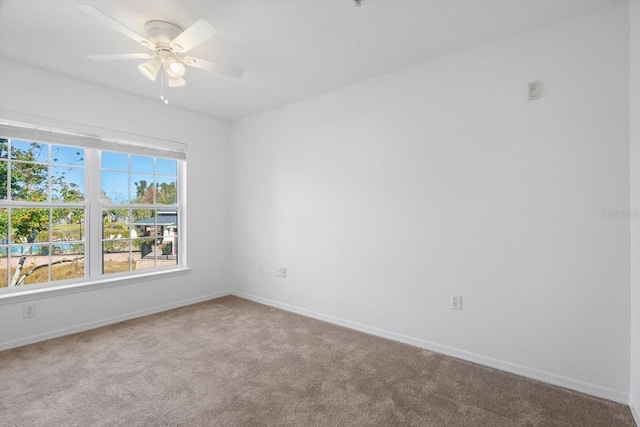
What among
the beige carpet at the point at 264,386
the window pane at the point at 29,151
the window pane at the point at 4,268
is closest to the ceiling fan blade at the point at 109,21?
the window pane at the point at 29,151

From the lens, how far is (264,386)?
7.09ft

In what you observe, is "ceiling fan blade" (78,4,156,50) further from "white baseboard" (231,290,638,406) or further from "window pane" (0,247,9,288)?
"white baseboard" (231,290,638,406)

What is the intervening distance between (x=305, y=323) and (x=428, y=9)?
302cm

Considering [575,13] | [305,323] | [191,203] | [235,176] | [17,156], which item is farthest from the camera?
[235,176]

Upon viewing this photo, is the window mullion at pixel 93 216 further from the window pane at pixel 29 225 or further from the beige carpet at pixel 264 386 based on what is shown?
the beige carpet at pixel 264 386

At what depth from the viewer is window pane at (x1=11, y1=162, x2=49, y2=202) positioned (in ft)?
9.52

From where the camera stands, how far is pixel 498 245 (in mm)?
2410

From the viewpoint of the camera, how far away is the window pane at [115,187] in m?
3.44

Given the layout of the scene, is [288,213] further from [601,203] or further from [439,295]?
[601,203]

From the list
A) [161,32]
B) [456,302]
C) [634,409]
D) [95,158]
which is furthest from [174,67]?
[634,409]

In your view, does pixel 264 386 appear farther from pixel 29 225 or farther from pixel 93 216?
pixel 29 225

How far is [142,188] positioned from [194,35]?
96.2 inches

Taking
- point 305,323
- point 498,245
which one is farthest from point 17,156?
point 498,245

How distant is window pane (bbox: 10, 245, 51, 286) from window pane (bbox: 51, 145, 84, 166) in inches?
34.4
